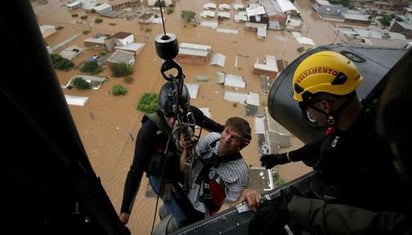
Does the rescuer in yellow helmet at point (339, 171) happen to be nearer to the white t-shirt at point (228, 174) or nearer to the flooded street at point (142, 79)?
the white t-shirt at point (228, 174)

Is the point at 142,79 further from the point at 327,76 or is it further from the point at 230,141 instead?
the point at 327,76

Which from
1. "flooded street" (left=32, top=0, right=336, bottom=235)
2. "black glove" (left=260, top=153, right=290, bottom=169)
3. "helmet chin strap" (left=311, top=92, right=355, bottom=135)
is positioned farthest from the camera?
"flooded street" (left=32, top=0, right=336, bottom=235)

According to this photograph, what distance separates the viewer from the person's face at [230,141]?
176 centimetres

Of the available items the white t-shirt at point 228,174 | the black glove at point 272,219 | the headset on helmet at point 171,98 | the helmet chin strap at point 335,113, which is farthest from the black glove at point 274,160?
the headset on helmet at point 171,98

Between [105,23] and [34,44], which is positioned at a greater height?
[34,44]

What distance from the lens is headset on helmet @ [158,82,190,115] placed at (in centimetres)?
119

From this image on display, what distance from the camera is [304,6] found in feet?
68.4

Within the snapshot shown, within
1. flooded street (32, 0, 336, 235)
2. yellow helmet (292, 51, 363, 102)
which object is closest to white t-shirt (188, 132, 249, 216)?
yellow helmet (292, 51, 363, 102)

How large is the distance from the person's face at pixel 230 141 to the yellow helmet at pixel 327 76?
49cm

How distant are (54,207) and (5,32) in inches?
15.3

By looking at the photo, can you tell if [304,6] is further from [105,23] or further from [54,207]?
[54,207]

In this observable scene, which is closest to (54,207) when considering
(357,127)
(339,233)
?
(339,233)

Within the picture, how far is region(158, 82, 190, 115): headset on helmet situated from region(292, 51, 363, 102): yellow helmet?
703 mm

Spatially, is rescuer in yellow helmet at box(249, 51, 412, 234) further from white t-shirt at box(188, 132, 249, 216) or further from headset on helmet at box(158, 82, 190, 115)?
headset on helmet at box(158, 82, 190, 115)
